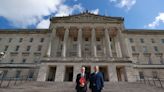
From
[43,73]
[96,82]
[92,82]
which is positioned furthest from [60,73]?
[96,82]

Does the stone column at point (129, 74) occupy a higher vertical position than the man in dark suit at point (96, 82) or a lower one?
higher

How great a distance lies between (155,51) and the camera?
1528 inches

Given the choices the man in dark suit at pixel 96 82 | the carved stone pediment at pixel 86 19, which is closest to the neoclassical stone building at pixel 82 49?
the carved stone pediment at pixel 86 19

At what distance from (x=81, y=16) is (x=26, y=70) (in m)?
22.4

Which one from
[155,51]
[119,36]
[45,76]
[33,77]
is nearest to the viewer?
[45,76]

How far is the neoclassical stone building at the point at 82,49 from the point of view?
102 ft

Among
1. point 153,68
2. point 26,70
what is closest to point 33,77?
point 26,70

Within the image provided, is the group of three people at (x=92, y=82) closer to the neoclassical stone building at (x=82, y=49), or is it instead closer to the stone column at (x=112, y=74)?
the stone column at (x=112, y=74)

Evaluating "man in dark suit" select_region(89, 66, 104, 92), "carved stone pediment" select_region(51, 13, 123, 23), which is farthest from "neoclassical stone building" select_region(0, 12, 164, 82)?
"man in dark suit" select_region(89, 66, 104, 92)

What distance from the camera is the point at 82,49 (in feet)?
127

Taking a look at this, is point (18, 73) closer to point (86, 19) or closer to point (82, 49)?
point (82, 49)

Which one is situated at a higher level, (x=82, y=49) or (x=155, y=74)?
(x=82, y=49)

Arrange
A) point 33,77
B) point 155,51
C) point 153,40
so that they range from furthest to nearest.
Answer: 1. point 153,40
2. point 155,51
3. point 33,77

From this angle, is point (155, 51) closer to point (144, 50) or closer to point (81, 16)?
point (144, 50)
